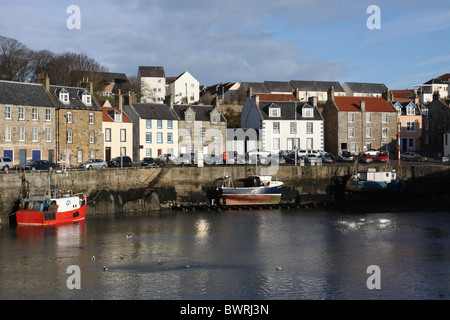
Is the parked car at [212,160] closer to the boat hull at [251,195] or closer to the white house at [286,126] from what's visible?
the boat hull at [251,195]

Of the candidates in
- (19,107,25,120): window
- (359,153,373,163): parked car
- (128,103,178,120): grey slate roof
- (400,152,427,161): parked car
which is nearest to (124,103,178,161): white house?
(128,103,178,120): grey slate roof

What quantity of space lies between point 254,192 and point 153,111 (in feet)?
72.8

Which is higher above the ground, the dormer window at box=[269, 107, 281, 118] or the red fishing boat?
the dormer window at box=[269, 107, 281, 118]

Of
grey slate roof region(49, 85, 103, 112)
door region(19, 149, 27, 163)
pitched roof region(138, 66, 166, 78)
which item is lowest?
door region(19, 149, 27, 163)

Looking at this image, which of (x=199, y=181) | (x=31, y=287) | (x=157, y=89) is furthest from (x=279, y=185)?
(x=157, y=89)

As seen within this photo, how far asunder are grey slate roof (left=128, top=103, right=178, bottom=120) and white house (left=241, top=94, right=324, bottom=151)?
11.0 metres

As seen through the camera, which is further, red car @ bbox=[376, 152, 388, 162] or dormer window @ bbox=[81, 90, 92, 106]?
red car @ bbox=[376, 152, 388, 162]

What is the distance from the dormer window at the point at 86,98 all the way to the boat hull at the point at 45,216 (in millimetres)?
20554

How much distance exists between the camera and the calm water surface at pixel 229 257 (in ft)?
77.2

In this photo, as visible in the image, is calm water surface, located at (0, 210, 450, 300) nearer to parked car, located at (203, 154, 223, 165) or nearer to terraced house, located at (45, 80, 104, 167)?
parked car, located at (203, 154, 223, 165)

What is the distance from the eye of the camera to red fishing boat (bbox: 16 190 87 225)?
123ft

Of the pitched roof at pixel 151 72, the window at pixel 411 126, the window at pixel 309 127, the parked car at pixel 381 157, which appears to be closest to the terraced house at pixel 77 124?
the window at pixel 309 127

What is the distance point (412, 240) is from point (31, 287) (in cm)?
2259
